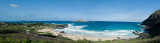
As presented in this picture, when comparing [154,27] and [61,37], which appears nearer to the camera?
[61,37]

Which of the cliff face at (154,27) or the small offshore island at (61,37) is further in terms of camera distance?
the cliff face at (154,27)

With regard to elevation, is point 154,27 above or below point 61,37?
above

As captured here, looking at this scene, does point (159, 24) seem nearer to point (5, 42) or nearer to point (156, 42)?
point (156, 42)

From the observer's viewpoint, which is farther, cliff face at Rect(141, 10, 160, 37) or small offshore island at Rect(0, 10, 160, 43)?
cliff face at Rect(141, 10, 160, 37)

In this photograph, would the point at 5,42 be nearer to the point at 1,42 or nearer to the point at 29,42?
the point at 1,42

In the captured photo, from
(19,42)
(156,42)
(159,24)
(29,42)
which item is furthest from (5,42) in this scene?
(159,24)

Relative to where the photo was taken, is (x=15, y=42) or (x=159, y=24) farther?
(x=159, y=24)

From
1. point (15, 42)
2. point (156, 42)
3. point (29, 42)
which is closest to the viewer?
point (156, 42)

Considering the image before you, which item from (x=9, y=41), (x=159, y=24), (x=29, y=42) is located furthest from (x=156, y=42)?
(x=159, y=24)

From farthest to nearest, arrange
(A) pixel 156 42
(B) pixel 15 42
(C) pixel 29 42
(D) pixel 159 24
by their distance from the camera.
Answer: (D) pixel 159 24, (C) pixel 29 42, (B) pixel 15 42, (A) pixel 156 42
